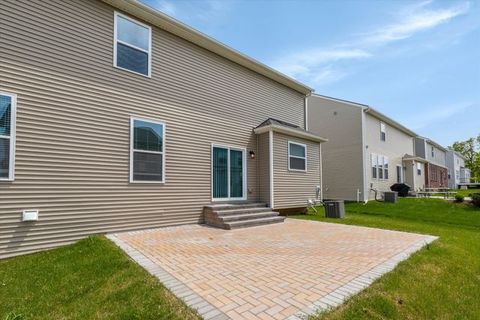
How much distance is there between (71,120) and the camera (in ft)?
21.8

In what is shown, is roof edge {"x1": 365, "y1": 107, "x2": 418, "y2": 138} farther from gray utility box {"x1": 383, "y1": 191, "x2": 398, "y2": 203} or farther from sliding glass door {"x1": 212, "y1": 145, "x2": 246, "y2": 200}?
sliding glass door {"x1": 212, "y1": 145, "x2": 246, "y2": 200}

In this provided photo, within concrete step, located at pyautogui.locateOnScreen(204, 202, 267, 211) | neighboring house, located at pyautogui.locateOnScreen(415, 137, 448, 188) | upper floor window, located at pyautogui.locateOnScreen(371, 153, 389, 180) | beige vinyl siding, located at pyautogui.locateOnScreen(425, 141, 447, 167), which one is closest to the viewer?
concrete step, located at pyautogui.locateOnScreen(204, 202, 267, 211)

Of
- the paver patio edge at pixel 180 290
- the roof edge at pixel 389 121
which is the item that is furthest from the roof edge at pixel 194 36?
the roof edge at pixel 389 121

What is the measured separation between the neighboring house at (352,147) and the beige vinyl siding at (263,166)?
29.8ft

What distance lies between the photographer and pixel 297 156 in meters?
12.3

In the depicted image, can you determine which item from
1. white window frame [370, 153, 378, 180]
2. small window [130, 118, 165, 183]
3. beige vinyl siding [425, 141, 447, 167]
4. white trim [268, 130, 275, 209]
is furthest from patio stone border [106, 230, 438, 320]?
beige vinyl siding [425, 141, 447, 167]

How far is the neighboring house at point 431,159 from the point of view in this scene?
29219 mm

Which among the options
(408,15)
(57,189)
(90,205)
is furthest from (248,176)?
(408,15)

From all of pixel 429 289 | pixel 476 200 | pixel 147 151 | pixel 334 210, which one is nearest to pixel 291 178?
pixel 334 210

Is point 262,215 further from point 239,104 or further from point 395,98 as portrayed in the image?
point 395,98

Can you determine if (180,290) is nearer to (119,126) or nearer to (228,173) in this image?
(119,126)

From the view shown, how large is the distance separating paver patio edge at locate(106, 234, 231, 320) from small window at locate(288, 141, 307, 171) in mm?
8029

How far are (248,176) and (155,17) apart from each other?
6316 mm

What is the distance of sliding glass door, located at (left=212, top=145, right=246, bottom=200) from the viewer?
9.88 meters
